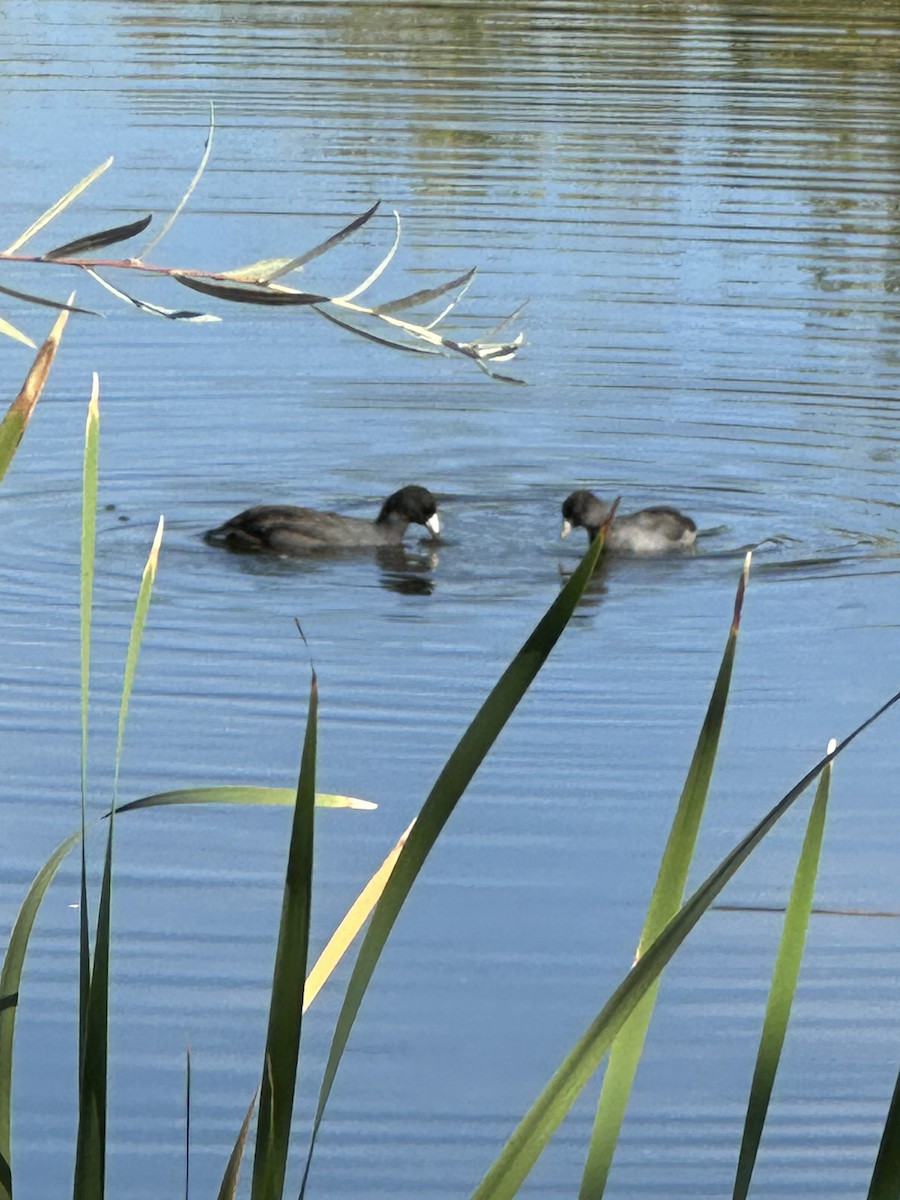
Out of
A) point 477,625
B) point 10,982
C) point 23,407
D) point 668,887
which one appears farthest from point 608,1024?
point 477,625

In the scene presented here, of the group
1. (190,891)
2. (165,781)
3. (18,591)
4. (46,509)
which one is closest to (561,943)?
(190,891)

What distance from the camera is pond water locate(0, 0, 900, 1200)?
5.28m

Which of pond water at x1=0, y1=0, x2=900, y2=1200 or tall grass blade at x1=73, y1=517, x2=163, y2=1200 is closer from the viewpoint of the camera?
tall grass blade at x1=73, y1=517, x2=163, y2=1200

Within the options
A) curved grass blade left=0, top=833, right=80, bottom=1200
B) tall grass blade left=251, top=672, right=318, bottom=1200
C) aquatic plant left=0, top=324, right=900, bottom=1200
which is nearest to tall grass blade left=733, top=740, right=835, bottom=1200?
aquatic plant left=0, top=324, right=900, bottom=1200

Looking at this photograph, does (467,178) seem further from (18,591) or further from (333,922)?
(333,922)

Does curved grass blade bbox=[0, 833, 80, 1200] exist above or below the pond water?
above

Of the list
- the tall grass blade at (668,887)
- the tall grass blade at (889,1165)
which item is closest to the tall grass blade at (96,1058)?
the tall grass blade at (668,887)

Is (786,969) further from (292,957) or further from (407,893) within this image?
(292,957)

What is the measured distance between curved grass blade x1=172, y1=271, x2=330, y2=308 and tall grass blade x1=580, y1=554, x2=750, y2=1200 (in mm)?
545

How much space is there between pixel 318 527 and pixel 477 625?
116cm

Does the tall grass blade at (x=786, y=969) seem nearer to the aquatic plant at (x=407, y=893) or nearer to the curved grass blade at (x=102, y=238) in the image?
the aquatic plant at (x=407, y=893)

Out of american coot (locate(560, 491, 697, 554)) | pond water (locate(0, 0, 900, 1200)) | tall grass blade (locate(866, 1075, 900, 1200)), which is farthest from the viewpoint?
american coot (locate(560, 491, 697, 554))

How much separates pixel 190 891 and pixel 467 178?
1390 centimetres

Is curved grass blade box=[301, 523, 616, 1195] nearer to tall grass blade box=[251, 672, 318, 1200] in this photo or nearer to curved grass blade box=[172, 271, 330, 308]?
tall grass blade box=[251, 672, 318, 1200]
